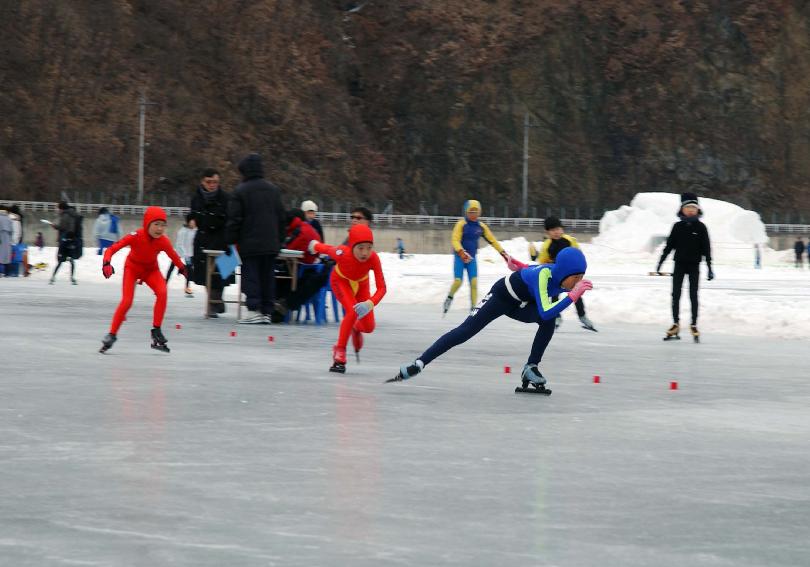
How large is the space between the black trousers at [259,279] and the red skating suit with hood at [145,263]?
4.22m

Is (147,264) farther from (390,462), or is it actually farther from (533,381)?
(390,462)

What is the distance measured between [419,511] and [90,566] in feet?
5.14

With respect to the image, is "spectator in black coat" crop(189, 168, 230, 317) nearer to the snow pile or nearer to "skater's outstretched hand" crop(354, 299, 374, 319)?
"skater's outstretched hand" crop(354, 299, 374, 319)

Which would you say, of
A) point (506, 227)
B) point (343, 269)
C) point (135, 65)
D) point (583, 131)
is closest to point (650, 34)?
point (583, 131)

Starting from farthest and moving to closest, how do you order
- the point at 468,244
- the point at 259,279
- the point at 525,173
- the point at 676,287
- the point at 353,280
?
1. the point at 525,173
2. the point at 468,244
3. the point at 259,279
4. the point at 676,287
5. the point at 353,280

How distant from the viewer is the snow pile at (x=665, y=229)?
6219 cm

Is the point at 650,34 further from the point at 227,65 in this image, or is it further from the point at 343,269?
the point at 343,269

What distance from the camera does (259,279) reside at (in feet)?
57.8

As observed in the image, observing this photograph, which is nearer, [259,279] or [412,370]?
[412,370]

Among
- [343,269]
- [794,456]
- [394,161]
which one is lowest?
[794,456]

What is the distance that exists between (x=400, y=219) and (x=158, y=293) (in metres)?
70.0

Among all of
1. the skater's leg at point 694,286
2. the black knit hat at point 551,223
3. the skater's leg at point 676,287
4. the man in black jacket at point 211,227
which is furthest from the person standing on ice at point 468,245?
the skater's leg at point 694,286

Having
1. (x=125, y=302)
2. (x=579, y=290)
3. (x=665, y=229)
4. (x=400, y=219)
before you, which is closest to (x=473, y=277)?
(x=125, y=302)

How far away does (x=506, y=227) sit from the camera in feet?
274
